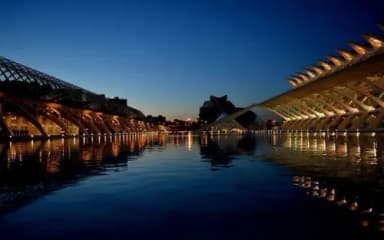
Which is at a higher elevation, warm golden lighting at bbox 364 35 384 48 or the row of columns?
warm golden lighting at bbox 364 35 384 48

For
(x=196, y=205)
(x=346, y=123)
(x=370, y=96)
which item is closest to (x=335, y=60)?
(x=346, y=123)

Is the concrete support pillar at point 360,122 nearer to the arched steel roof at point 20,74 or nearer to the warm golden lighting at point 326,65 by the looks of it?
the warm golden lighting at point 326,65

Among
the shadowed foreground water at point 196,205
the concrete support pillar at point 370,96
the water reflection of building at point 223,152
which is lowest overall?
the shadowed foreground water at point 196,205

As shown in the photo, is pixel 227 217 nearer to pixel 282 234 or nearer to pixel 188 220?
pixel 188 220

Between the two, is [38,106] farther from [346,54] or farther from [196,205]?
[196,205]

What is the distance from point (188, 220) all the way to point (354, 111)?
70652 mm

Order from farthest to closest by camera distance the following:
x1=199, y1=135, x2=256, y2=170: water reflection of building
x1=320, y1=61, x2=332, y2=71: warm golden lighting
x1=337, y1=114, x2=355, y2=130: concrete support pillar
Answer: x1=320, y1=61, x2=332, y2=71: warm golden lighting, x1=337, y1=114, x2=355, y2=130: concrete support pillar, x1=199, y1=135, x2=256, y2=170: water reflection of building

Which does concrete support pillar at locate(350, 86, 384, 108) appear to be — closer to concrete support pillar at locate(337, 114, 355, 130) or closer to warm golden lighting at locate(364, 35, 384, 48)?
warm golden lighting at locate(364, 35, 384, 48)

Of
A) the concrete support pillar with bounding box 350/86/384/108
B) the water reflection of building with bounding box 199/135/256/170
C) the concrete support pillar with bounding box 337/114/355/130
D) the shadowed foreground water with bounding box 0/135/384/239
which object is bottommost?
the shadowed foreground water with bounding box 0/135/384/239

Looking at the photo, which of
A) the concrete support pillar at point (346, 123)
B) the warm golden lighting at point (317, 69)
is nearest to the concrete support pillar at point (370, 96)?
the concrete support pillar at point (346, 123)

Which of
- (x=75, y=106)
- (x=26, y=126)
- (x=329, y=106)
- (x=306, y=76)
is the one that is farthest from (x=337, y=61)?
(x=26, y=126)

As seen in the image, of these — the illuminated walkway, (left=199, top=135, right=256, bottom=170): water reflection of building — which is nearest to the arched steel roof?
the illuminated walkway

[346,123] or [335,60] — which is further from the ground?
[335,60]

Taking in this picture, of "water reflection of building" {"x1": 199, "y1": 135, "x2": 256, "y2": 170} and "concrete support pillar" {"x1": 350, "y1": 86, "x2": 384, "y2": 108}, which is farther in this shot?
"concrete support pillar" {"x1": 350, "y1": 86, "x2": 384, "y2": 108}
